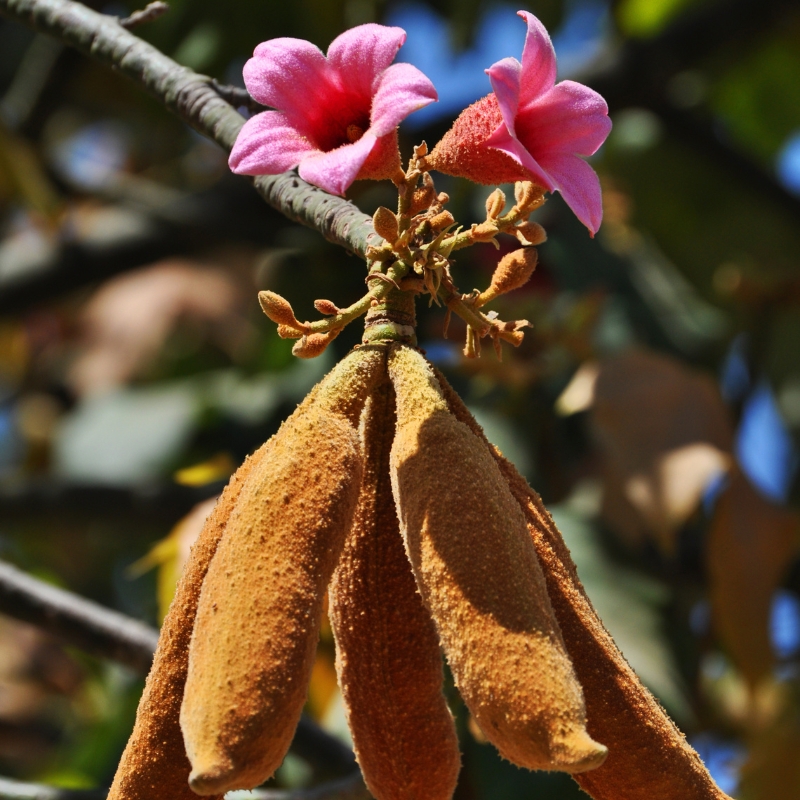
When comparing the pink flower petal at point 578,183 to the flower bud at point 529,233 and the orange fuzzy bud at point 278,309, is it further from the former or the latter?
the orange fuzzy bud at point 278,309

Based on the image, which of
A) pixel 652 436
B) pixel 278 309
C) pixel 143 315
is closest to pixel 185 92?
pixel 278 309

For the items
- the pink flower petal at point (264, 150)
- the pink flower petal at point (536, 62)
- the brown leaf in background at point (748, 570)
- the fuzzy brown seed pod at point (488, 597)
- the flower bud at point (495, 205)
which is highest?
the pink flower petal at point (536, 62)

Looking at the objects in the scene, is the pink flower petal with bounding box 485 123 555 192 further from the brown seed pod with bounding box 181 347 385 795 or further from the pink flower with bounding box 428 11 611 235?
the brown seed pod with bounding box 181 347 385 795

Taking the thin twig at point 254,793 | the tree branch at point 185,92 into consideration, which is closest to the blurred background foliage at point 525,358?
the thin twig at point 254,793

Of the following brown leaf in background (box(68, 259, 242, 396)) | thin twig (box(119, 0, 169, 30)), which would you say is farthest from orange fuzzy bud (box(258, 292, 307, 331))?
brown leaf in background (box(68, 259, 242, 396))

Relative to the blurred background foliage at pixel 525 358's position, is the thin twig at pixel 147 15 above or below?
above
